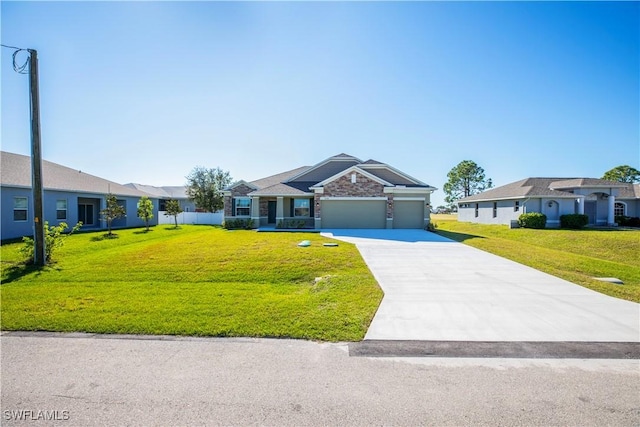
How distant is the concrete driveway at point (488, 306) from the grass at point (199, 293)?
71 cm

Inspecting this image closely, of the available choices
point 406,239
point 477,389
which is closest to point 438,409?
point 477,389

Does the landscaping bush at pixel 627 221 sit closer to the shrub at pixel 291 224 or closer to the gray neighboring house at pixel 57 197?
the shrub at pixel 291 224

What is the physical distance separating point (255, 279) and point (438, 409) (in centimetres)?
614

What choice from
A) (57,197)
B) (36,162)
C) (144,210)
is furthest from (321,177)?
(57,197)

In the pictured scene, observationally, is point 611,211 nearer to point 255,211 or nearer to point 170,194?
point 255,211

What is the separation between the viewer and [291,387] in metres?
3.36

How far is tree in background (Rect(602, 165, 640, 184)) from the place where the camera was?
5053cm

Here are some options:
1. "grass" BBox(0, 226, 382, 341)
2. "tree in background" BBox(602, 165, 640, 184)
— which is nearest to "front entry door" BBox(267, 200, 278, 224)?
"grass" BBox(0, 226, 382, 341)

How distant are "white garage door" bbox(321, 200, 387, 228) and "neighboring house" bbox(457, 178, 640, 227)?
1306 cm

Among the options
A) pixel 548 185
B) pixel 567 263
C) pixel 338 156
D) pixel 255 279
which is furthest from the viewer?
pixel 548 185

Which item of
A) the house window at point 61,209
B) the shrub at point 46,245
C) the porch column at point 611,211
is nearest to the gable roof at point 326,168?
the house window at point 61,209

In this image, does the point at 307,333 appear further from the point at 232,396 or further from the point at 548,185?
the point at 548,185

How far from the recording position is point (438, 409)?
301 centimetres

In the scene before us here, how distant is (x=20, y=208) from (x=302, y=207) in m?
16.4
